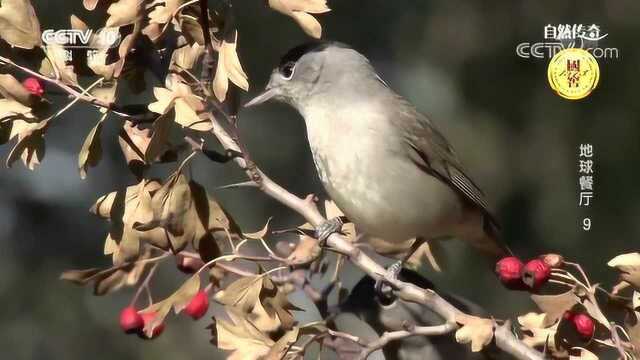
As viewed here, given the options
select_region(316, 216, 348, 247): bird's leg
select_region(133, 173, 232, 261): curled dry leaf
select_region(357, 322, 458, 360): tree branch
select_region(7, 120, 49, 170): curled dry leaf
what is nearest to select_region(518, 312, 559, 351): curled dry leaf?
select_region(357, 322, 458, 360): tree branch

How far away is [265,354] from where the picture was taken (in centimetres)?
107

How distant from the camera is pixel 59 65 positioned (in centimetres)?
115

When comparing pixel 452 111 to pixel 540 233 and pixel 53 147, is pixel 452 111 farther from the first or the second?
pixel 53 147

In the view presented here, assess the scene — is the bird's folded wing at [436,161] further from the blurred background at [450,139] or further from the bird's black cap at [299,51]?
the blurred background at [450,139]

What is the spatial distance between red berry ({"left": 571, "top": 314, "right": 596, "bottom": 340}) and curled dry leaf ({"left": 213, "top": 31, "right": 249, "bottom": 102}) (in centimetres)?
40

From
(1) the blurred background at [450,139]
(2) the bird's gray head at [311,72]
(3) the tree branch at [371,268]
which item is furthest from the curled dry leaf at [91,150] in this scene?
(1) the blurred background at [450,139]

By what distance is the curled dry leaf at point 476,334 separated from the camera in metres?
1.01

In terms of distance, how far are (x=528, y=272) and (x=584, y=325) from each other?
100 mm

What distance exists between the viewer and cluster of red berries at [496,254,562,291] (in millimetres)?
1112

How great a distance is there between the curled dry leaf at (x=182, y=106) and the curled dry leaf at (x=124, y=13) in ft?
0.24

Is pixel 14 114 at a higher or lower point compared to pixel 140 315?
higher

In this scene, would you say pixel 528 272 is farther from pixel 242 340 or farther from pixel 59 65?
pixel 59 65

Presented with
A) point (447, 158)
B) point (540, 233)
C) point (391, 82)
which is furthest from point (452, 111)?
point (447, 158)

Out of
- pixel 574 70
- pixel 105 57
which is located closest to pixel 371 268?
pixel 105 57
